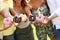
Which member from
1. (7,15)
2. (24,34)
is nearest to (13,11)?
(7,15)

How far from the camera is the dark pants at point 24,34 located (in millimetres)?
953

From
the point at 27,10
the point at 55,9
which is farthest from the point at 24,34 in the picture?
the point at 55,9

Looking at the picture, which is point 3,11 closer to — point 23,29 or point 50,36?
point 23,29

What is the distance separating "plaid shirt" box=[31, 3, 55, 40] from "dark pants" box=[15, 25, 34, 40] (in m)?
0.05

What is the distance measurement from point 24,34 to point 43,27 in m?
0.13

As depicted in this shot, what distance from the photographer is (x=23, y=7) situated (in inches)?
39.0

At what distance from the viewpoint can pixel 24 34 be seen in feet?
3.14

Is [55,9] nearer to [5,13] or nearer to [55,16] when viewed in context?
[55,16]

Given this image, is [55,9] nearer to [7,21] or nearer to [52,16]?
[52,16]

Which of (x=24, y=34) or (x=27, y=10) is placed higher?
(x=27, y=10)

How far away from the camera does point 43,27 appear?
995 millimetres

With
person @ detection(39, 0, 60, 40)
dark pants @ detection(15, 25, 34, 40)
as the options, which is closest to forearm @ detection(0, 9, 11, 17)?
dark pants @ detection(15, 25, 34, 40)

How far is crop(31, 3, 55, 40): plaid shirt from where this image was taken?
0.99m

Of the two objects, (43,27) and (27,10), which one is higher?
(27,10)
